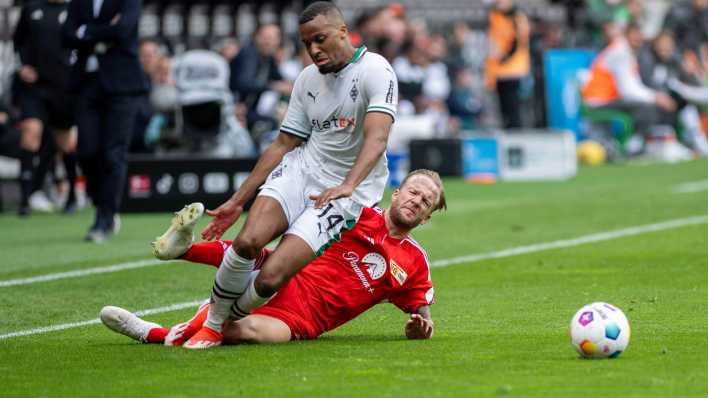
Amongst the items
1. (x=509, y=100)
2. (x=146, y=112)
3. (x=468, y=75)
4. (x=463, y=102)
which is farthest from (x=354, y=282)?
(x=468, y=75)

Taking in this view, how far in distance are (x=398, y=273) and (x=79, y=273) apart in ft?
13.6

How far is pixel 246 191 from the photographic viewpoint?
315 inches

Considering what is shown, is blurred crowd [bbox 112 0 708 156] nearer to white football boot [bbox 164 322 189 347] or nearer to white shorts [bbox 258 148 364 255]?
white shorts [bbox 258 148 364 255]

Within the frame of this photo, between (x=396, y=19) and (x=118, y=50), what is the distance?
11.6 m

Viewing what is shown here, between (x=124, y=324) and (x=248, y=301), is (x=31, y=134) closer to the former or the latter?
(x=124, y=324)

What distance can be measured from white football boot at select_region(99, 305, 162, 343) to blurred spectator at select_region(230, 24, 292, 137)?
1380 cm

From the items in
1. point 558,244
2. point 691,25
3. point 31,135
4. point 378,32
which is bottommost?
point 691,25

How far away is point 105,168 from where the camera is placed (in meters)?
13.6

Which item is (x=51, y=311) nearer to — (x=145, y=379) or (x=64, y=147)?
(x=145, y=379)

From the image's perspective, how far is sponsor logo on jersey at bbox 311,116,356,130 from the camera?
320 inches

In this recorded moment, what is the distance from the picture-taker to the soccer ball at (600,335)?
692cm

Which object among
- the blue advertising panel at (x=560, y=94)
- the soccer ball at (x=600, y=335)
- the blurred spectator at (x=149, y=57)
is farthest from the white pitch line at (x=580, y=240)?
the blue advertising panel at (x=560, y=94)

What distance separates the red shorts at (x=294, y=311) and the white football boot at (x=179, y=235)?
1.65 feet

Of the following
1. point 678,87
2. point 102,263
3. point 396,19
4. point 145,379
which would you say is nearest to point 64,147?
point 102,263
